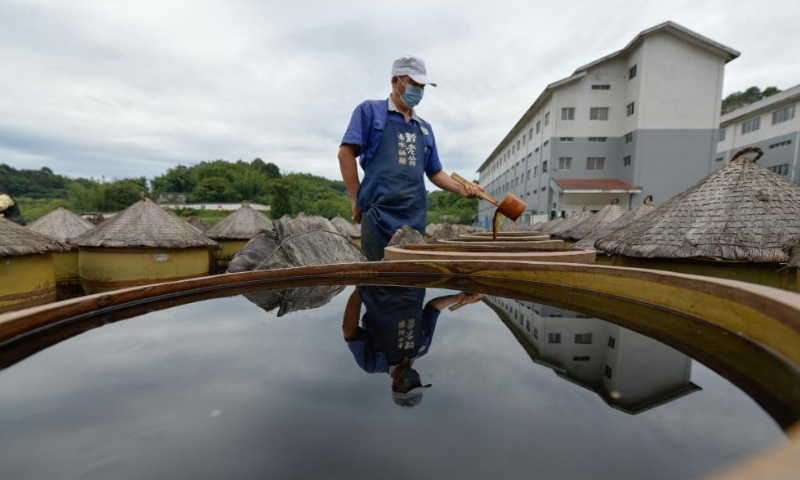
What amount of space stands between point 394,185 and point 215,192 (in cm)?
5818

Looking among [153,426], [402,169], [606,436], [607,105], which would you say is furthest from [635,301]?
[607,105]

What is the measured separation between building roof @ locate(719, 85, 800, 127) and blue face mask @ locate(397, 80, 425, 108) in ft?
100

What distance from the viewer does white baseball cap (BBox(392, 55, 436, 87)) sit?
239 centimetres

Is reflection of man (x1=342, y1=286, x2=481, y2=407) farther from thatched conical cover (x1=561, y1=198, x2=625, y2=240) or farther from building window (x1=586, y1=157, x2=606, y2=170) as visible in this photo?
building window (x1=586, y1=157, x2=606, y2=170)

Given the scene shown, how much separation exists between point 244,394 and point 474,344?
56 centimetres

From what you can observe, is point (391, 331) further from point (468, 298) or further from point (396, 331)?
point (468, 298)

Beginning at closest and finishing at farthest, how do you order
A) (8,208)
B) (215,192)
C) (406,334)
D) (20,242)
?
1. (406,334)
2. (20,242)
3. (8,208)
4. (215,192)

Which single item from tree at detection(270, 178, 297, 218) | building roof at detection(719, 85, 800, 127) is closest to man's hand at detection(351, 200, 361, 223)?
building roof at detection(719, 85, 800, 127)

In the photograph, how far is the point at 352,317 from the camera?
108cm

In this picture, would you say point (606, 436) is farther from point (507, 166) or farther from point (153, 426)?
point (507, 166)

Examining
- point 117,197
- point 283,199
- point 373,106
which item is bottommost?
point 373,106

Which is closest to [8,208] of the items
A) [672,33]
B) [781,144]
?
[672,33]

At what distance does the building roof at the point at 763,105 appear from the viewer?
20.8m

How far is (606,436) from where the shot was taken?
0.49 m
